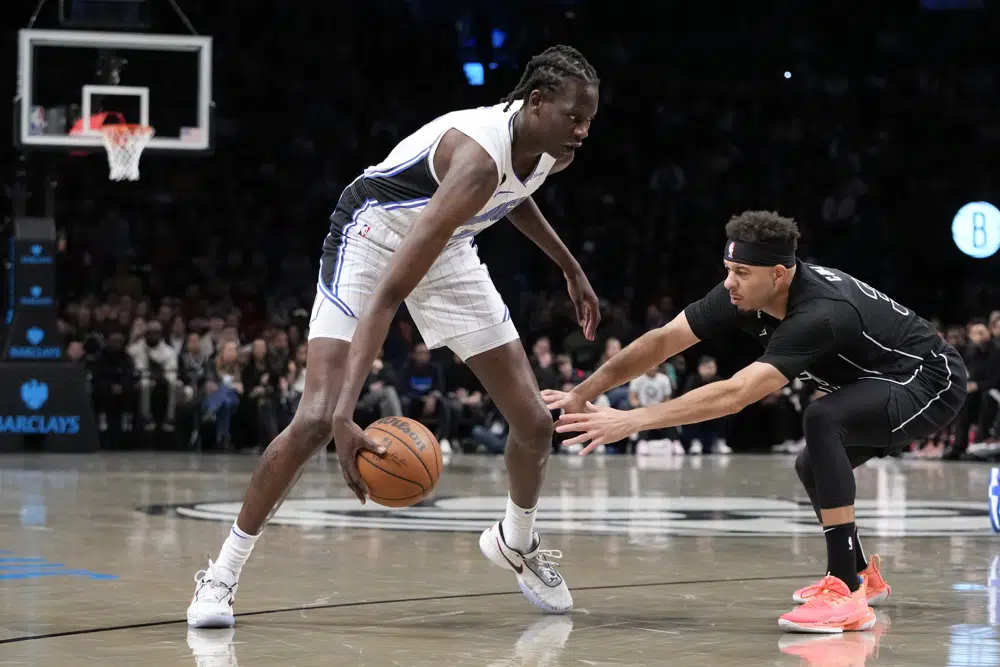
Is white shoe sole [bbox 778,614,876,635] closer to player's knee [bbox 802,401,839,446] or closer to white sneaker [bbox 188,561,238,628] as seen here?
player's knee [bbox 802,401,839,446]

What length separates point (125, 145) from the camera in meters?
14.3

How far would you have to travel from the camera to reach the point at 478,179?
4.43 m

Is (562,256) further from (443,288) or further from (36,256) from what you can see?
(36,256)

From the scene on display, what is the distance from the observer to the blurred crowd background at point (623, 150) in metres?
21.0


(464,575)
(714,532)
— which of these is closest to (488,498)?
(714,532)

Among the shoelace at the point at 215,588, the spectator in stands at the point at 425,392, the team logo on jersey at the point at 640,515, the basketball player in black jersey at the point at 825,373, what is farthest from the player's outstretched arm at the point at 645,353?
the spectator in stands at the point at 425,392

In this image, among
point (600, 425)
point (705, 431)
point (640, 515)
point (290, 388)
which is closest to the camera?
point (600, 425)

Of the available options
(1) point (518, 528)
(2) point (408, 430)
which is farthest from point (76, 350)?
(2) point (408, 430)

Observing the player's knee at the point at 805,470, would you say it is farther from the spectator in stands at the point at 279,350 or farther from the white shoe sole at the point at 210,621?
the spectator in stands at the point at 279,350

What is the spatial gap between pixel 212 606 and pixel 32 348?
11.6 meters

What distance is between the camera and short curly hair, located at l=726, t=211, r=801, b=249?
4.82m

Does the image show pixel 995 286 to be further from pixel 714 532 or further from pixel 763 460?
pixel 714 532

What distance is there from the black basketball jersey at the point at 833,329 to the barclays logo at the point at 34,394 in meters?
11.7

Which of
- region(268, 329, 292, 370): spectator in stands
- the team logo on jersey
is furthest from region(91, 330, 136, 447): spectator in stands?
the team logo on jersey
